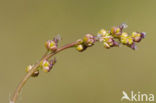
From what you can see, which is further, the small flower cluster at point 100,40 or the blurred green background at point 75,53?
the blurred green background at point 75,53

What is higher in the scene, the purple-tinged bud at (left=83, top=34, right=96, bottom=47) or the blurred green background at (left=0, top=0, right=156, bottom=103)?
the blurred green background at (left=0, top=0, right=156, bottom=103)

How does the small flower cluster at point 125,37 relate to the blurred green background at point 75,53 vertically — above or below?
below

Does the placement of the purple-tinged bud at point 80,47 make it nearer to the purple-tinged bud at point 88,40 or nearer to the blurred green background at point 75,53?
the purple-tinged bud at point 88,40

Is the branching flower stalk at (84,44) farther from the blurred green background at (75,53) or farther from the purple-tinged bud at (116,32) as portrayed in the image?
the blurred green background at (75,53)

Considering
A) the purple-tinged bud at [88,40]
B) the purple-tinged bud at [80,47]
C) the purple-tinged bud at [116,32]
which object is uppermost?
the purple-tinged bud at [116,32]

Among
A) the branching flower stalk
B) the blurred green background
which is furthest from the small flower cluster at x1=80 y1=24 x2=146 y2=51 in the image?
the blurred green background

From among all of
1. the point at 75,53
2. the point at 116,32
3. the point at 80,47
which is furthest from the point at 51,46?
the point at 75,53

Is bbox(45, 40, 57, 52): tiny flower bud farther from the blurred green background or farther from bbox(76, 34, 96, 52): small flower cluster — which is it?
the blurred green background

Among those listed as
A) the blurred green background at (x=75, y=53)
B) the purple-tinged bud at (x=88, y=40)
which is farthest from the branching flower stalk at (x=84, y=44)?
the blurred green background at (x=75, y=53)
